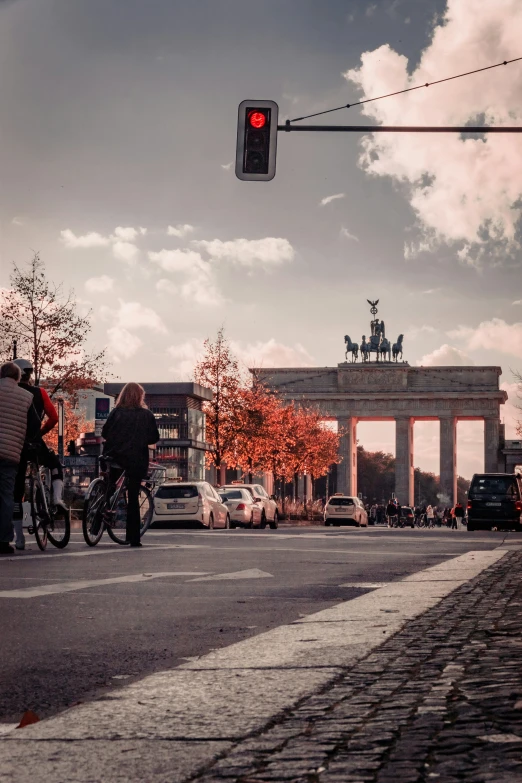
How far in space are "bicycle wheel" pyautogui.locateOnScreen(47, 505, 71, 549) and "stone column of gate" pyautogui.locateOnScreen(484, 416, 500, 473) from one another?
96.5 meters

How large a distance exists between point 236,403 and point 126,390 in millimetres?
49934

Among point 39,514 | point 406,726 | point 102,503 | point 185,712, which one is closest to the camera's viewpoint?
point 406,726

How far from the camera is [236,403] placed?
64500 millimetres

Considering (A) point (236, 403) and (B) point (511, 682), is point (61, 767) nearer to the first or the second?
(B) point (511, 682)

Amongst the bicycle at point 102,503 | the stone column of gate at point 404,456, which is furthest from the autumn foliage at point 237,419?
the bicycle at point 102,503

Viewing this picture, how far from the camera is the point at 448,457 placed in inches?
4390

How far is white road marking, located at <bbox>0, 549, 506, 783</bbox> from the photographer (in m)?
2.72

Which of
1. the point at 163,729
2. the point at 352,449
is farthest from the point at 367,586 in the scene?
the point at 352,449

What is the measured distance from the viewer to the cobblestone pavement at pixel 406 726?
254 centimetres

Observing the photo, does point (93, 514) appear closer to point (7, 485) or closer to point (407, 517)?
point (7, 485)

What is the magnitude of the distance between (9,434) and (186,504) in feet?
58.7

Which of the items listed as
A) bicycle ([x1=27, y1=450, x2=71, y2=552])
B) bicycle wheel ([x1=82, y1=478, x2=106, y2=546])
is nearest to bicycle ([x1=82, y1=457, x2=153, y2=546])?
bicycle wheel ([x1=82, y1=478, x2=106, y2=546])

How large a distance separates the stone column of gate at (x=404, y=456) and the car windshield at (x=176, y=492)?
266 ft

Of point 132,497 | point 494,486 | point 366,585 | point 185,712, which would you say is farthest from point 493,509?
point 185,712
